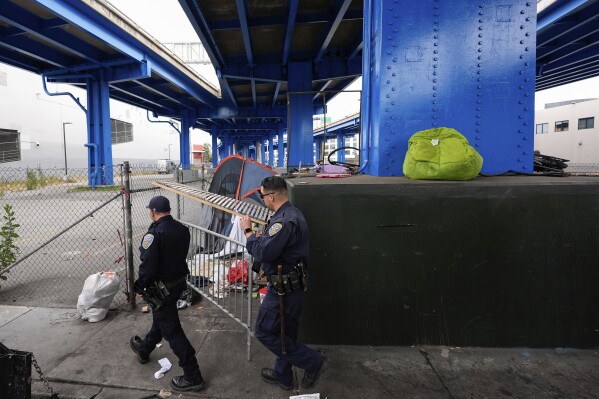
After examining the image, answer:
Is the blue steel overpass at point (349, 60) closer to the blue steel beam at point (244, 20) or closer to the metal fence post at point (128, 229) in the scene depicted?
the blue steel beam at point (244, 20)

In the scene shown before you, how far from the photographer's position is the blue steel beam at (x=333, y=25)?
10.9m

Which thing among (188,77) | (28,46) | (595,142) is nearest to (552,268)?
(28,46)

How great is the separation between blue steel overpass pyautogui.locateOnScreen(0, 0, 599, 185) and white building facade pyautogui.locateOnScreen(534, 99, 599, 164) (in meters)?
15.0

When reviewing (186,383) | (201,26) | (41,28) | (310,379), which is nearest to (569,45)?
(201,26)

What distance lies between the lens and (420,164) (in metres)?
3.51

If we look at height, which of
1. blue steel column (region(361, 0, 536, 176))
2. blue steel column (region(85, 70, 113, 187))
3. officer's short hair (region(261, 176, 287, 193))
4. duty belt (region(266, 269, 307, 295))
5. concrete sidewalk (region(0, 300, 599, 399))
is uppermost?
blue steel column (region(85, 70, 113, 187))

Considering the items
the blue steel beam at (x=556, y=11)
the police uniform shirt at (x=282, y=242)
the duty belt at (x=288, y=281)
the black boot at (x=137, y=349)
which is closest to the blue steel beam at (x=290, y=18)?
the blue steel beam at (x=556, y=11)

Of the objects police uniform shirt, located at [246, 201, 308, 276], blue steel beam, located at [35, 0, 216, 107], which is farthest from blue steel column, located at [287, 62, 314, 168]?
police uniform shirt, located at [246, 201, 308, 276]

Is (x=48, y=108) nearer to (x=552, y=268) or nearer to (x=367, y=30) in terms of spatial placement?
(x=367, y=30)

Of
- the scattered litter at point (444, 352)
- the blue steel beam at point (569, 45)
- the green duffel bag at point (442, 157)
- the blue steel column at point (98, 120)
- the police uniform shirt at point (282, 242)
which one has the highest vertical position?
the blue steel beam at point (569, 45)

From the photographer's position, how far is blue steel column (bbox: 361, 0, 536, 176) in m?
3.94

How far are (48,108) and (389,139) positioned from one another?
38.6 metres

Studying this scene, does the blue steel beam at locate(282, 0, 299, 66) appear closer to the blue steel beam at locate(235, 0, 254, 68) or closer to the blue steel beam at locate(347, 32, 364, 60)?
the blue steel beam at locate(235, 0, 254, 68)

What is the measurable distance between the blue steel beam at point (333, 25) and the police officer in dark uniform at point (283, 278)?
32.4 ft
